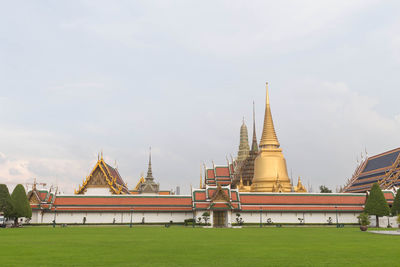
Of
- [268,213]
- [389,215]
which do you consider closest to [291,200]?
[268,213]

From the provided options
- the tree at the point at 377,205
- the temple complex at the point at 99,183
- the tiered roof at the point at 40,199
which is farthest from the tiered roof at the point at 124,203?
the tree at the point at 377,205

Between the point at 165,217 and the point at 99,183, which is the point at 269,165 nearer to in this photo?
the point at 165,217

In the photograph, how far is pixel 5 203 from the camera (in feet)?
168

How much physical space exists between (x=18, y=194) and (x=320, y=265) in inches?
1881

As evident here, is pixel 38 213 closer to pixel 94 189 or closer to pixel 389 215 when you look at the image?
pixel 94 189

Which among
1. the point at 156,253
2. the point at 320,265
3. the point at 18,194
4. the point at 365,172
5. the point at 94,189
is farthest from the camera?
the point at 365,172

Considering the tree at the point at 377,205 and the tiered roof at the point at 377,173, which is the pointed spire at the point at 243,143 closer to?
the tiered roof at the point at 377,173

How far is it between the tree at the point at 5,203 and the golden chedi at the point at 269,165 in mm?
44375

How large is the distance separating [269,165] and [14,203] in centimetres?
4634

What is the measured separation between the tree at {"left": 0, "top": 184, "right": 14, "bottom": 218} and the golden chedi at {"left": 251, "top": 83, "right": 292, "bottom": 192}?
44.4m

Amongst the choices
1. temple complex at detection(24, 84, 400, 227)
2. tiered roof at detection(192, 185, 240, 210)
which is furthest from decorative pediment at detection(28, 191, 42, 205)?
tiered roof at detection(192, 185, 240, 210)

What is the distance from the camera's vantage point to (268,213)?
195 ft

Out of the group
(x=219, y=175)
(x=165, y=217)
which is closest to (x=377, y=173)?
(x=219, y=175)

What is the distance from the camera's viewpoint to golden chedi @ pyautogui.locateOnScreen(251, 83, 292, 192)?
250 feet
